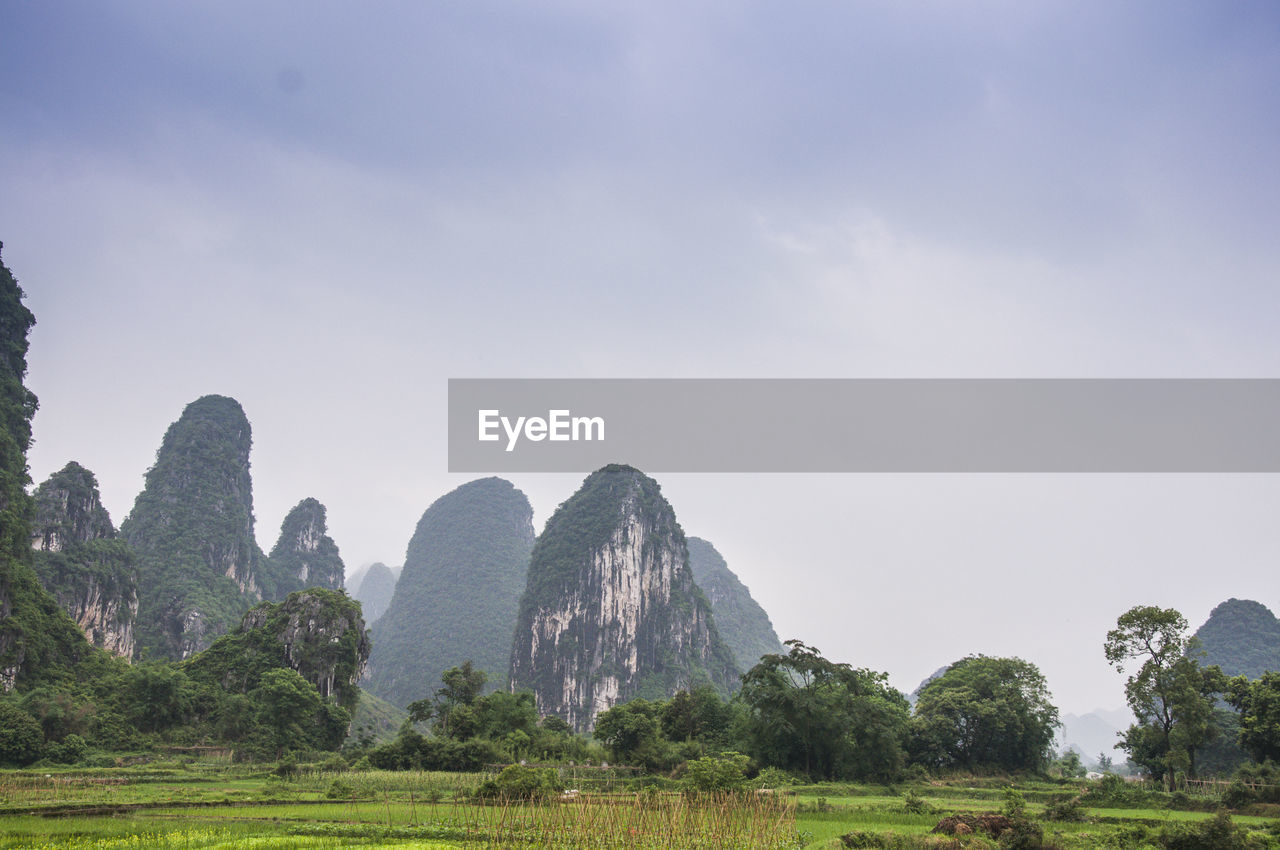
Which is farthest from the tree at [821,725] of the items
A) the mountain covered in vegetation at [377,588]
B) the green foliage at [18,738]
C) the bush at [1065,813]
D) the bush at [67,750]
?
the mountain covered in vegetation at [377,588]

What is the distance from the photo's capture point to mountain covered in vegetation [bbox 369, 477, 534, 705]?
106 meters

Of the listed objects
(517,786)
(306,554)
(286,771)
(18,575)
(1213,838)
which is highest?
(306,554)

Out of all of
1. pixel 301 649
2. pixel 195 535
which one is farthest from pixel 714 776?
pixel 195 535

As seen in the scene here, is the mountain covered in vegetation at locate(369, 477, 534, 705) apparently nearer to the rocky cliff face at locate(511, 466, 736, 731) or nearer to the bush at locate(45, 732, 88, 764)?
the rocky cliff face at locate(511, 466, 736, 731)

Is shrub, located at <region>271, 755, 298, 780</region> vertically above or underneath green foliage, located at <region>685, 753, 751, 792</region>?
underneath

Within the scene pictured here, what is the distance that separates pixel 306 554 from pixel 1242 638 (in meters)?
106

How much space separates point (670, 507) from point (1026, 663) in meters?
61.9

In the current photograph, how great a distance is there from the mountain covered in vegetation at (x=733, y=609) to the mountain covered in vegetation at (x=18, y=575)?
90426 mm

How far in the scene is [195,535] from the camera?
79.1m

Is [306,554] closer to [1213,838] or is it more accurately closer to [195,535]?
[195,535]

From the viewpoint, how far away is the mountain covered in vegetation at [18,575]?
43.6 m

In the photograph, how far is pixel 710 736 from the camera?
3972 centimetres

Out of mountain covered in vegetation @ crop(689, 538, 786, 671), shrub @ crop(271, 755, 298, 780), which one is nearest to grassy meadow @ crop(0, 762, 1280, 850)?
shrub @ crop(271, 755, 298, 780)

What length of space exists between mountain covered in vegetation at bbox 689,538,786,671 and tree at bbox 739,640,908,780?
89.9 metres
